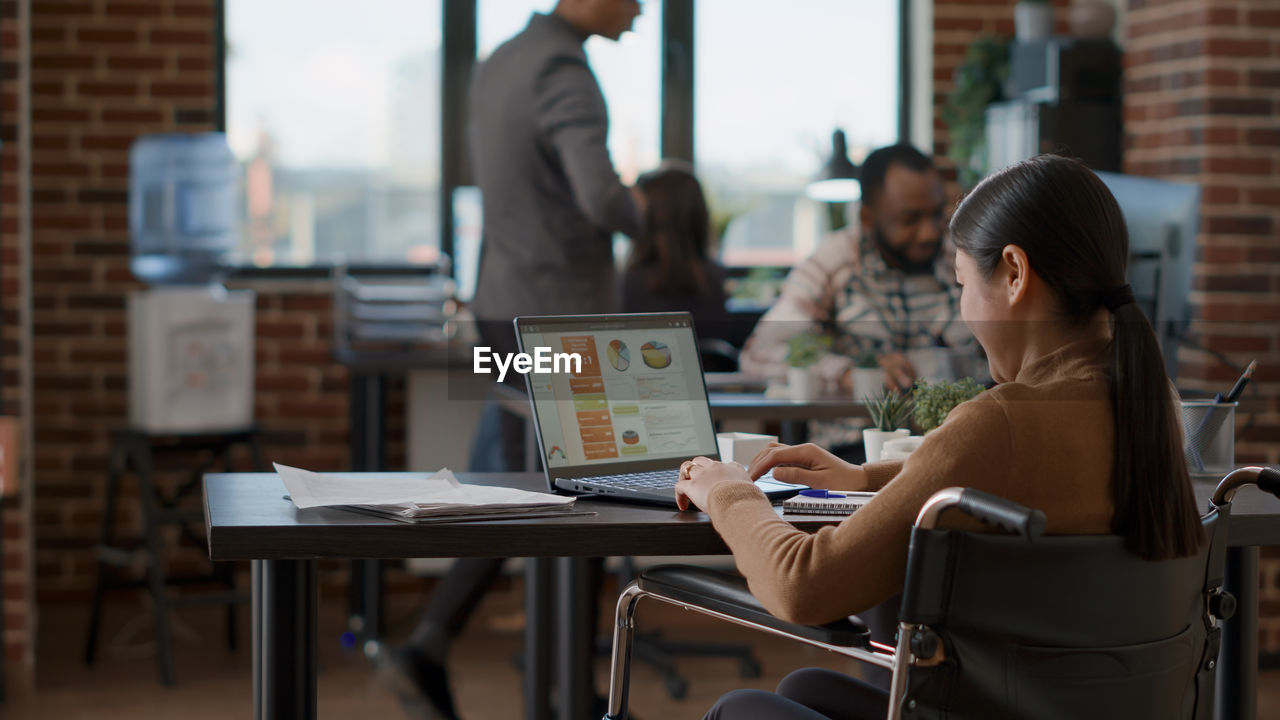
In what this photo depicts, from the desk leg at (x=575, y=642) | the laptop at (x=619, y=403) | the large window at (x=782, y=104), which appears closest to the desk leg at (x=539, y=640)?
the desk leg at (x=575, y=642)

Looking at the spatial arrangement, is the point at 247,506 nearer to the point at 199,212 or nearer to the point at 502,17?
the point at 199,212

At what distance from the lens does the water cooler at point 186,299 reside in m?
3.54

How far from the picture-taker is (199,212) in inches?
154

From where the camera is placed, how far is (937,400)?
1763 mm

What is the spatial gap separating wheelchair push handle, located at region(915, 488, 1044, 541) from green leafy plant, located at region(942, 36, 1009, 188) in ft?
11.1

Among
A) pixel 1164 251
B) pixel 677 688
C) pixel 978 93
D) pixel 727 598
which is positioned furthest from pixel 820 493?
pixel 978 93

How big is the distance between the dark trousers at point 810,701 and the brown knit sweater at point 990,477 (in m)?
0.15

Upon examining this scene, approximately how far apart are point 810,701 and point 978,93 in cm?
322

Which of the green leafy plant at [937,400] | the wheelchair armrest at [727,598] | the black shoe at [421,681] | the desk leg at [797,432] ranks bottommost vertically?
the black shoe at [421,681]

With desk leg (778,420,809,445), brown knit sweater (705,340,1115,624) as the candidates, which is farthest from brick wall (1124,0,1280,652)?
brown knit sweater (705,340,1115,624)

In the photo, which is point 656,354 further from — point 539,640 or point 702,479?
point 539,640

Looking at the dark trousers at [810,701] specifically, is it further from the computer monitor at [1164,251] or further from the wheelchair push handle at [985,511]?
the computer monitor at [1164,251]

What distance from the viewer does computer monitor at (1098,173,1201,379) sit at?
2.53 meters

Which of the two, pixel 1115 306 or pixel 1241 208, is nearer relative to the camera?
pixel 1115 306
